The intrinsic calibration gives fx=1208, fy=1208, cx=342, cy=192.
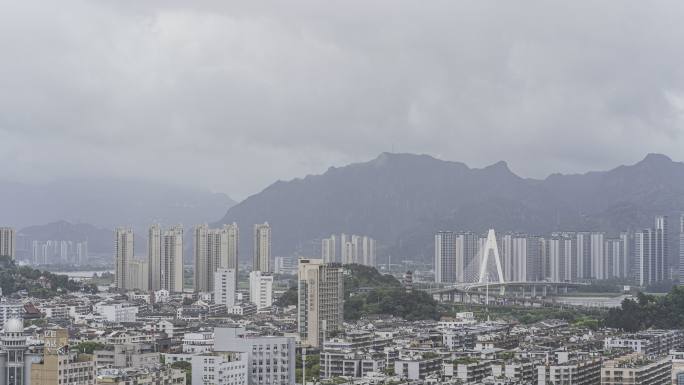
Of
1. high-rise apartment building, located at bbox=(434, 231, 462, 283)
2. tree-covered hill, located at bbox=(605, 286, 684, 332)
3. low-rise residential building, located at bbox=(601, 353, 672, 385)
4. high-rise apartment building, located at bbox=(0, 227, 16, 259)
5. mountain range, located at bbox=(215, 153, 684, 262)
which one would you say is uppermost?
mountain range, located at bbox=(215, 153, 684, 262)

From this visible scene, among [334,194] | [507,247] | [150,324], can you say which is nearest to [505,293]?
[507,247]

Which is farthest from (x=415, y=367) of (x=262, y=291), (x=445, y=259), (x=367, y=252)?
(x=367, y=252)

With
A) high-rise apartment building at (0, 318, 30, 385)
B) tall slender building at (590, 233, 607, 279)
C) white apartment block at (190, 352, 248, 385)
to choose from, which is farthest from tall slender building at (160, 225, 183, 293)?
high-rise apartment building at (0, 318, 30, 385)

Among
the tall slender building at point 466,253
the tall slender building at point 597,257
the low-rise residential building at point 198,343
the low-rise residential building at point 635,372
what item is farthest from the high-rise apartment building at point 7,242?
the low-rise residential building at point 635,372

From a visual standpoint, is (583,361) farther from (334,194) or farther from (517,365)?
(334,194)

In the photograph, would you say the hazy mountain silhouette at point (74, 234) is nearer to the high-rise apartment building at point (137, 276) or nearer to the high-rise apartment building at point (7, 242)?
the high-rise apartment building at point (7, 242)

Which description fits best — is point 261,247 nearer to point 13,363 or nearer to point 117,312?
point 117,312

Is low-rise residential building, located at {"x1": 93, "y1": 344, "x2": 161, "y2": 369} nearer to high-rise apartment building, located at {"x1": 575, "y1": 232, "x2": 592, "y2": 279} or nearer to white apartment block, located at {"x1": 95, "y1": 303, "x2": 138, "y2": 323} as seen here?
white apartment block, located at {"x1": 95, "y1": 303, "x2": 138, "y2": 323}
